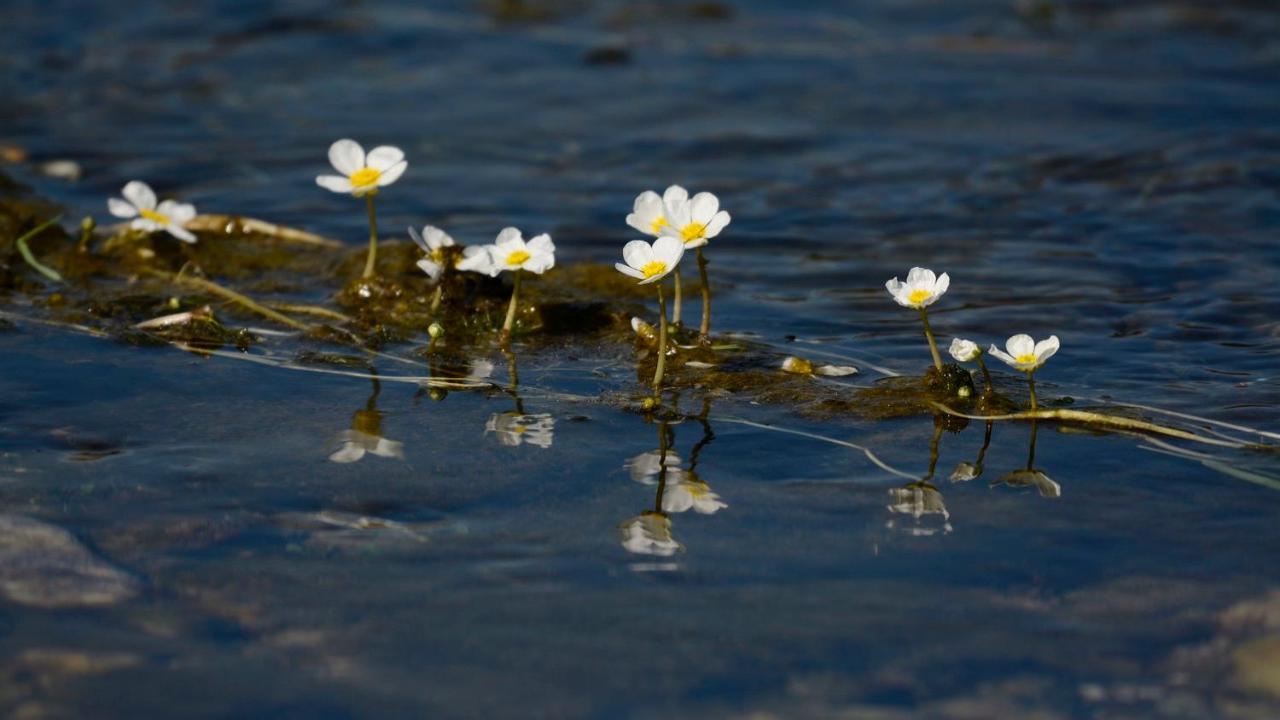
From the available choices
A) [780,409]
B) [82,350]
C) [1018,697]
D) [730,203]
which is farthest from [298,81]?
[1018,697]

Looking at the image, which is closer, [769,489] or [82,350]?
[769,489]

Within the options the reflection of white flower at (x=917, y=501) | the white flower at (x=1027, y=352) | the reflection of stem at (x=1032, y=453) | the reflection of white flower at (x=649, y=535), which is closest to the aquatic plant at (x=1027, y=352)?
the white flower at (x=1027, y=352)

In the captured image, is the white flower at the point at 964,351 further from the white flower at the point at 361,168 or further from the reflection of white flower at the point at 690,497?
the white flower at the point at 361,168

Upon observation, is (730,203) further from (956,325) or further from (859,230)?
(956,325)

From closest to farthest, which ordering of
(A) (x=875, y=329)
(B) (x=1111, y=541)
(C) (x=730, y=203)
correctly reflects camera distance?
(B) (x=1111, y=541), (A) (x=875, y=329), (C) (x=730, y=203)

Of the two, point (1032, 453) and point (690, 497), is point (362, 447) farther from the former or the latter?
point (1032, 453)

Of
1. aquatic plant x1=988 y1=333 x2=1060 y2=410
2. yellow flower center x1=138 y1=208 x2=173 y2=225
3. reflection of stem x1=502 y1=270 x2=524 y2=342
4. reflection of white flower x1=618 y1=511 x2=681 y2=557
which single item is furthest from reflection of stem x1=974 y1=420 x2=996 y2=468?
yellow flower center x1=138 y1=208 x2=173 y2=225
